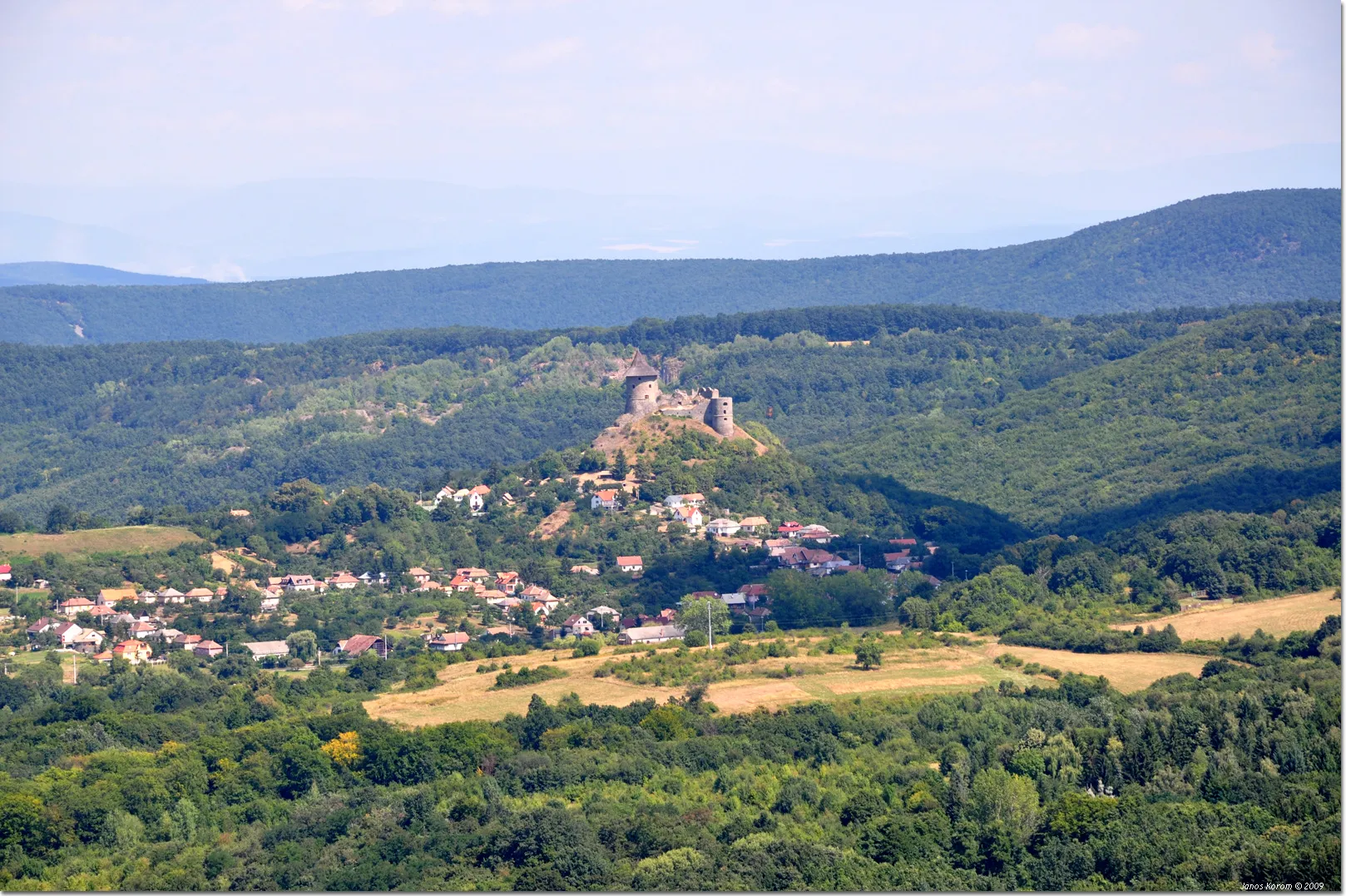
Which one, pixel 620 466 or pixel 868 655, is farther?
pixel 620 466

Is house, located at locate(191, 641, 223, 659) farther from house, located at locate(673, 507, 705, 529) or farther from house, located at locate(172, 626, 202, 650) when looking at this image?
house, located at locate(673, 507, 705, 529)

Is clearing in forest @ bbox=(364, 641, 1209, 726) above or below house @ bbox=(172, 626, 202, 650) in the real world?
above

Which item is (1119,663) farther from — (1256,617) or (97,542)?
(97,542)

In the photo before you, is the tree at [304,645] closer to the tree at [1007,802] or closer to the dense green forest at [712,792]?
the dense green forest at [712,792]

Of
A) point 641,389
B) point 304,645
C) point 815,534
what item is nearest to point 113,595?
point 304,645

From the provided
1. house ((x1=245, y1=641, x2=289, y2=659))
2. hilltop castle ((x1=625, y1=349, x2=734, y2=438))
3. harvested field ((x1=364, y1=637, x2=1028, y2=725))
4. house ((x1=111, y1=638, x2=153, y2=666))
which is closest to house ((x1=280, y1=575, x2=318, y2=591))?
house ((x1=245, y1=641, x2=289, y2=659))

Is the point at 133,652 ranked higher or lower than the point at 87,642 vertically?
lower
